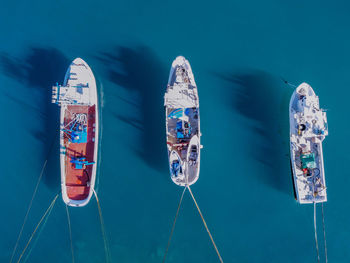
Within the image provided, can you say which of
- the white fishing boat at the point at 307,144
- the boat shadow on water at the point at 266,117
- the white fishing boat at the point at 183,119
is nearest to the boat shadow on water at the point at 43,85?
the white fishing boat at the point at 183,119

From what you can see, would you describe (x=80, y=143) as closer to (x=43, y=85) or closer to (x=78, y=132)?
(x=78, y=132)

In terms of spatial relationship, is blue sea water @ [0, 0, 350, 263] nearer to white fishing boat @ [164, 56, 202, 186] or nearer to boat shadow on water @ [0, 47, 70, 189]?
boat shadow on water @ [0, 47, 70, 189]

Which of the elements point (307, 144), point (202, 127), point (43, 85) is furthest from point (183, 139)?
point (43, 85)

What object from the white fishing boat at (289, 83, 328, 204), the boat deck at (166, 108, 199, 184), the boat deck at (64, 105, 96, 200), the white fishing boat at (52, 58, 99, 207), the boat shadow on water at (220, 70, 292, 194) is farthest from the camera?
the boat shadow on water at (220, 70, 292, 194)

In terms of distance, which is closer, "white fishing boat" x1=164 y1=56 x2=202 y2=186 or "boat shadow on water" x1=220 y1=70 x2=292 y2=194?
"white fishing boat" x1=164 y1=56 x2=202 y2=186

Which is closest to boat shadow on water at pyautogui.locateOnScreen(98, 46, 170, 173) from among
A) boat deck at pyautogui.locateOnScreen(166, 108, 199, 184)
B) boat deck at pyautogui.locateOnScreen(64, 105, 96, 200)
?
boat deck at pyautogui.locateOnScreen(166, 108, 199, 184)
